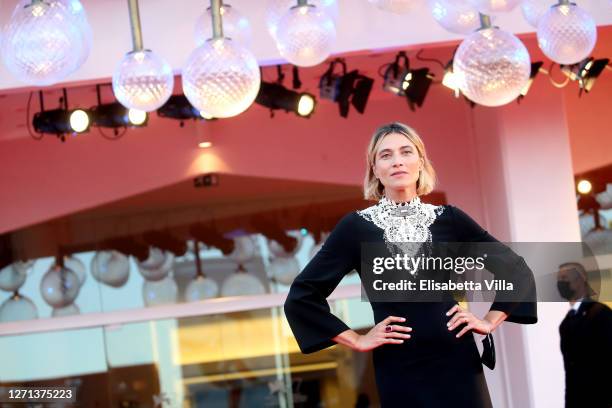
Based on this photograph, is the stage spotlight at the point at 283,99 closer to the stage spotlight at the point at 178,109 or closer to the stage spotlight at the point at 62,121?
the stage spotlight at the point at 178,109

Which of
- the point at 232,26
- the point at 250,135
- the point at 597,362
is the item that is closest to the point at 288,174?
the point at 250,135

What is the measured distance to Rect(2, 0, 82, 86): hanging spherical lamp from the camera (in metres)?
2.68

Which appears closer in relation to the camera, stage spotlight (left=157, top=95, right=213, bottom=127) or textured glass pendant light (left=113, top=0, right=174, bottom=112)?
textured glass pendant light (left=113, top=0, right=174, bottom=112)

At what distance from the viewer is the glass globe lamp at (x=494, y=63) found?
9.70 ft

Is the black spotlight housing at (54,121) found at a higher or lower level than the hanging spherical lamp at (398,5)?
higher

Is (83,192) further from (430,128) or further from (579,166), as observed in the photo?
(579,166)

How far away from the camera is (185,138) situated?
749cm

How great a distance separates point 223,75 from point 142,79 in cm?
33

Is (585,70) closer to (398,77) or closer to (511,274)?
(398,77)

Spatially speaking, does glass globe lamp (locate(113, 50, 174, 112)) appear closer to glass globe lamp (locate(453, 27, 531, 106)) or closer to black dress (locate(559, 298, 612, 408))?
glass globe lamp (locate(453, 27, 531, 106))

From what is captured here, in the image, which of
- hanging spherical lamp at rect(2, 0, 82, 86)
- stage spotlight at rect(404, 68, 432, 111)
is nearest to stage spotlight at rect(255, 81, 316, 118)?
stage spotlight at rect(404, 68, 432, 111)

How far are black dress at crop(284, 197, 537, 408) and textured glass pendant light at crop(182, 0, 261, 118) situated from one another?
0.44 meters

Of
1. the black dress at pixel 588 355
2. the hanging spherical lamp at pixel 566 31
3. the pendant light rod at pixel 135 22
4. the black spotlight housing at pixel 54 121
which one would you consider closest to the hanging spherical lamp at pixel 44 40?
the pendant light rod at pixel 135 22

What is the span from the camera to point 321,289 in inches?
103
